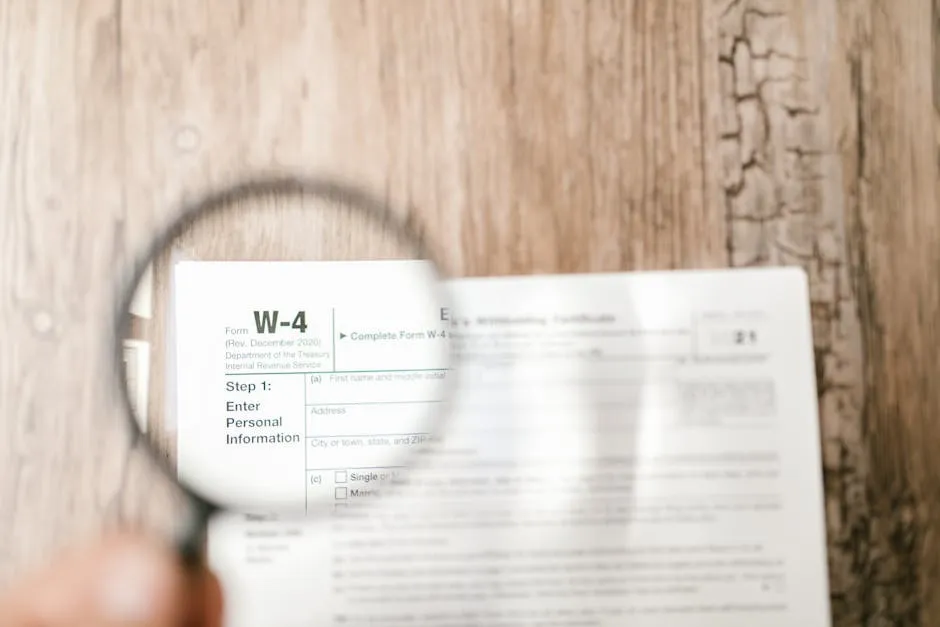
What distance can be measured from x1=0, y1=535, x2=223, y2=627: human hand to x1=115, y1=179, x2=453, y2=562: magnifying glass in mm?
19

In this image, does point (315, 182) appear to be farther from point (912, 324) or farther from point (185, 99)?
point (912, 324)

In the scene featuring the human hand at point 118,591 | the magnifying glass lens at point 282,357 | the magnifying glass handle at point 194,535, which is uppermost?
the magnifying glass lens at point 282,357

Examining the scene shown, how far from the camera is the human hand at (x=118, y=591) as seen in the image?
51cm

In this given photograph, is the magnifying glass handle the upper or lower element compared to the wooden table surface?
lower

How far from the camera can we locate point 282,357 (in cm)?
53

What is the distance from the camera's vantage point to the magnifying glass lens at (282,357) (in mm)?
526

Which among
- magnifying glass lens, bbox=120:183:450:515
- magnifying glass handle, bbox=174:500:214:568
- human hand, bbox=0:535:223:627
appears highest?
magnifying glass lens, bbox=120:183:450:515

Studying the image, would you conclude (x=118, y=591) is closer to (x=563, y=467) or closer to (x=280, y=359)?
(x=280, y=359)

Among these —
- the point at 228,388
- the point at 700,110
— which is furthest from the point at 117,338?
the point at 700,110

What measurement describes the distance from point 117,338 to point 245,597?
0.59ft

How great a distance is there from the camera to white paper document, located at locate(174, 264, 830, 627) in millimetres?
521

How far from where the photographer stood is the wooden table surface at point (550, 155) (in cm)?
54

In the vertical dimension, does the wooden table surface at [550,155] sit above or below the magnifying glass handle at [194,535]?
above

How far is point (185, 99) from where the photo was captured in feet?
1.80
